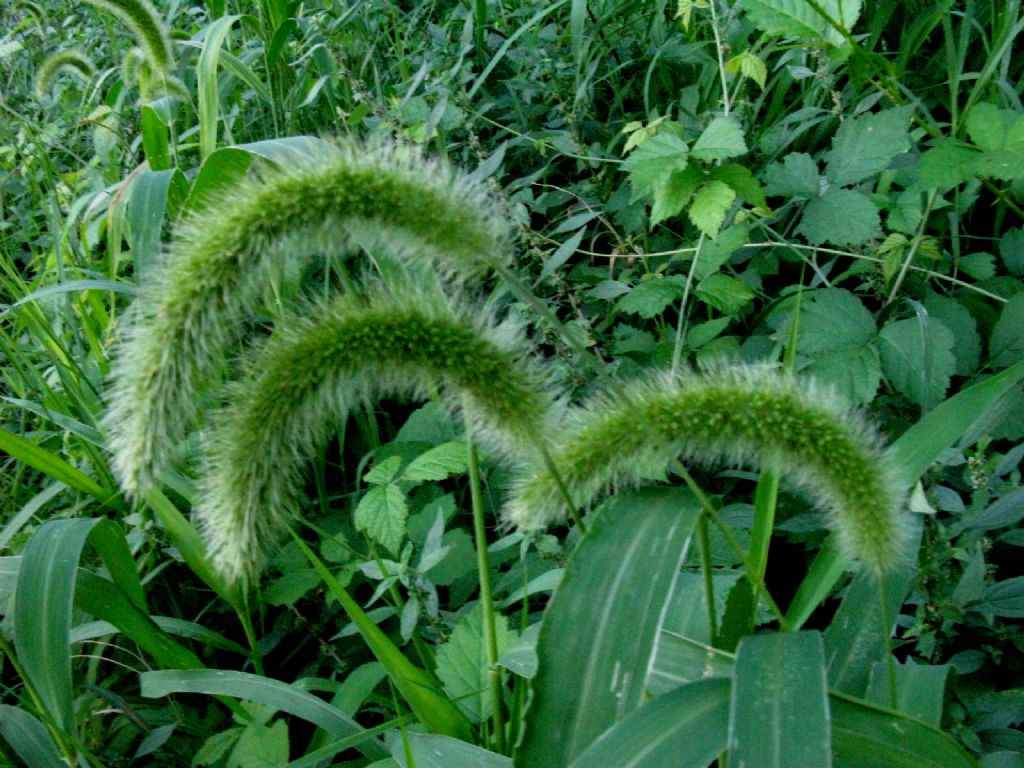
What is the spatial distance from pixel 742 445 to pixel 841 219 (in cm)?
123

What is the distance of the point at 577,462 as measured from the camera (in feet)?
3.84

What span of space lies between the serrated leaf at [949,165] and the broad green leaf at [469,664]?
133 cm

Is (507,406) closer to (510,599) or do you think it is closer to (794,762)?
(794,762)

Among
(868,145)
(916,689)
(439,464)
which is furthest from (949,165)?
(439,464)

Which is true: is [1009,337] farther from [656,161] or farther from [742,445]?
[742,445]

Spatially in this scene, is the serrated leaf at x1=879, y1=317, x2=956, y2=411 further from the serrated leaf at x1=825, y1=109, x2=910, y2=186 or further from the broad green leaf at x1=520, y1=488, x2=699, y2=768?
the broad green leaf at x1=520, y1=488, x2=699, y2=768

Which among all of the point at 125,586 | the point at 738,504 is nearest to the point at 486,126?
the point at 738,504

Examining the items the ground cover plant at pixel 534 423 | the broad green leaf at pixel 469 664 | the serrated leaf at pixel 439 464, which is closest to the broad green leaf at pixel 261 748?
the ground cover plant at pixel 534 423

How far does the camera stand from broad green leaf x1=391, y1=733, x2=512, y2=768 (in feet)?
4.55

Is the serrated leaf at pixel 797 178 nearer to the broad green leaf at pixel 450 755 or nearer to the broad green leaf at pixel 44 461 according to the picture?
the broad green leaf at pixel 450 755

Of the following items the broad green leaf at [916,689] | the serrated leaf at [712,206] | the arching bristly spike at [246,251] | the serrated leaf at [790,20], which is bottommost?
the broad green leaf at [916,689]

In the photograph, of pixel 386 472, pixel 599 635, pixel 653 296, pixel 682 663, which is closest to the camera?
pixel 599 635

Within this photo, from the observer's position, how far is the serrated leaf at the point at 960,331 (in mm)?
2162

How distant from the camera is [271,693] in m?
1.71
